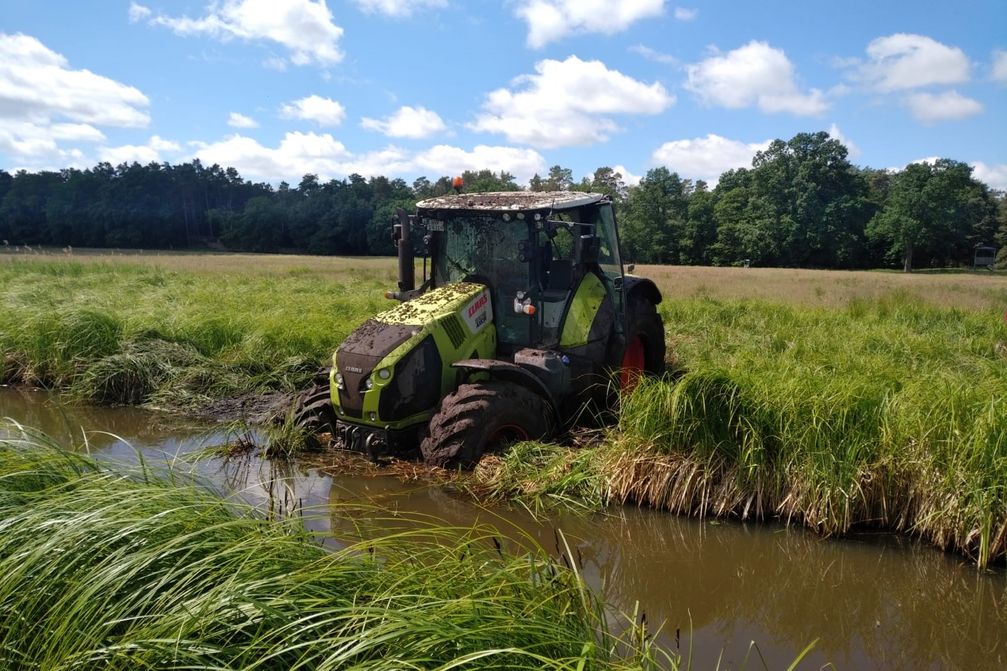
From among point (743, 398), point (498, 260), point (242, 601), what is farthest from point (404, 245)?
point (242, 601)

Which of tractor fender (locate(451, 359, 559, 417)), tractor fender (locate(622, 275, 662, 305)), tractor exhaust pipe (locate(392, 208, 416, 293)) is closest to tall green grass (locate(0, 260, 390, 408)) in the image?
tractor exhaust pipe (locate(392, 208, 416, 293))

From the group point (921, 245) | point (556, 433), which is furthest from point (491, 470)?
point (921, 245)

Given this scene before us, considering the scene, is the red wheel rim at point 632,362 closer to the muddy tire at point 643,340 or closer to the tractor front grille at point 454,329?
the muddy tire at point 643,340

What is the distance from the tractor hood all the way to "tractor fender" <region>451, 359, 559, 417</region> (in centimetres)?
24

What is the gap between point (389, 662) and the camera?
197 cm

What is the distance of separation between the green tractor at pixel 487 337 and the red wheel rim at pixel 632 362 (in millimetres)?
50

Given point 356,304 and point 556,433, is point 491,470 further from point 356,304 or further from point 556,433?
point 356,304

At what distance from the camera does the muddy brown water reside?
11.5ft

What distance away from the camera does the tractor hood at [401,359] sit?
5586mm

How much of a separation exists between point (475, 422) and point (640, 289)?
327 cm

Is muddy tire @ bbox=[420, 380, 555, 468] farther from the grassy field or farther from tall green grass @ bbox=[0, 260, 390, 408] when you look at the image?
tall green grass @ bbox=[0, 260, 390, 408]

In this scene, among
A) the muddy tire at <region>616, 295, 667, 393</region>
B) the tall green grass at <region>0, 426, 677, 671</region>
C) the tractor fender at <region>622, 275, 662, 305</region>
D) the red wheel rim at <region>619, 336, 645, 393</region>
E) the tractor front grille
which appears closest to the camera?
the tall green grass at <region>0, 426, 677, 671</region>

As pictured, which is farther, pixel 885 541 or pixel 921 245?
pixel 921 245

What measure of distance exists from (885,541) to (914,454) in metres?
0.60
